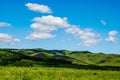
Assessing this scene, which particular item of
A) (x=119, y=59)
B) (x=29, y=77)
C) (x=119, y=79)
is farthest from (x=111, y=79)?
(x=119, y=59)

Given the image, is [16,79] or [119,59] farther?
[119,59]

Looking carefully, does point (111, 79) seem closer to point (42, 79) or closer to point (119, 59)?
point (42, 79)

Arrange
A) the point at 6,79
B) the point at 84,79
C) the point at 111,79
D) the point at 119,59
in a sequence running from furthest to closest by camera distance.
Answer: the point at 119,59 → the point at 111,79 → the point at 84,79 → the point at 6,79

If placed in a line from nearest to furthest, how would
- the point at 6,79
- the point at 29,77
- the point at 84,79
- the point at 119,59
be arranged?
1. the point at 6,79
2. the point at 29,77
3. the point at 84,79
4. the point at 119,59

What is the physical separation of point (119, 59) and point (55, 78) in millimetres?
173163

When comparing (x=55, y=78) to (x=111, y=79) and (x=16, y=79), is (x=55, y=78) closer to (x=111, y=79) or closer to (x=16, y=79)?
(x=16, y=79)

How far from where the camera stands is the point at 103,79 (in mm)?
35031

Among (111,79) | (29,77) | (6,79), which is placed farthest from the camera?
(111,79)

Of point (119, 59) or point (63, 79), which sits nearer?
point (63, 79)

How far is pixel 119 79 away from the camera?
35.9 metres

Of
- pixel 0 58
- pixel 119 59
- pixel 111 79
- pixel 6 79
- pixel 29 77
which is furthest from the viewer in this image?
pixel 119 59

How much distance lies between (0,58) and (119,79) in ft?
184

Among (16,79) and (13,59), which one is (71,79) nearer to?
(16,79)

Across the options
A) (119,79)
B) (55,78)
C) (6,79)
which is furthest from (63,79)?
(119,79)
